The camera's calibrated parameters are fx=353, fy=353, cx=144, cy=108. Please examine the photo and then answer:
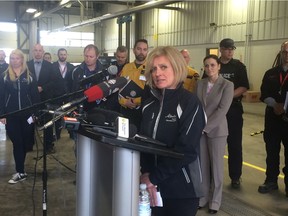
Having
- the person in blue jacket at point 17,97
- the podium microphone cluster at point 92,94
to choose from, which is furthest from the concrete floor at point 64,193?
the podium microphone cluster at point 92,94

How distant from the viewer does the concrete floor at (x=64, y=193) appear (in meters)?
3.48

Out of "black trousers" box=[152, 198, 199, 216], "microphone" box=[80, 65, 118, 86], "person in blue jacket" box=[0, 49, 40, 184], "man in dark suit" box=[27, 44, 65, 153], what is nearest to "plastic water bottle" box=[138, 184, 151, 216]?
"black trousers" box=[152, 198, 199, 216]

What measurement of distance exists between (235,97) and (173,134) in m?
2.51

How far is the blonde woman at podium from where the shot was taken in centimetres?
154

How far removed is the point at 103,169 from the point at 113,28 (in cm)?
2098

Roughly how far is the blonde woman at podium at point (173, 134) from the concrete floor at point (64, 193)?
1283 mm

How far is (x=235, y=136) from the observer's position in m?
3.99

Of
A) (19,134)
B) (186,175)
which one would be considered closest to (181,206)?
(186,175)

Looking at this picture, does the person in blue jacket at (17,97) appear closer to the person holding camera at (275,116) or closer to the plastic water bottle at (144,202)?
the person holding camera at (275,116)

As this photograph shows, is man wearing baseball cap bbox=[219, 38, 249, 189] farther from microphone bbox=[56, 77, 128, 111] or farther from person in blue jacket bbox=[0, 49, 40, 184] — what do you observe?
microphone bbox=[56, 77, 128, 111]

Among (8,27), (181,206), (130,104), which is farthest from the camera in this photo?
(8,27)

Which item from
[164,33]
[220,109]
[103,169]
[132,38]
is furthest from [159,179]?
[132,38]

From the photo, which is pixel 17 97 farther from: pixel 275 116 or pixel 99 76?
pixel 275 116

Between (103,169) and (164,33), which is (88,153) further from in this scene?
(164,33)
